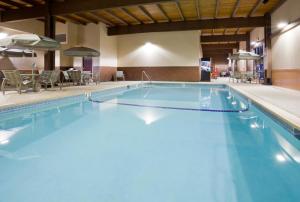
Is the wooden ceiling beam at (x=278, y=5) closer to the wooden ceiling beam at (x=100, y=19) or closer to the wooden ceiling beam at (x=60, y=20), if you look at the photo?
the wooden ceiling beam at (x=100, y=19)

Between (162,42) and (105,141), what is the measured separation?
1239 centimetres

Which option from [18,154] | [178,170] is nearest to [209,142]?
[178,170]

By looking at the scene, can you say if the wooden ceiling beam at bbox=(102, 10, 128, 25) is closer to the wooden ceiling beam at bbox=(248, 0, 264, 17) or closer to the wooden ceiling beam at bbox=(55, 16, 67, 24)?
the wooden ceiling beam at bbox=(55, 16, 67, 24)

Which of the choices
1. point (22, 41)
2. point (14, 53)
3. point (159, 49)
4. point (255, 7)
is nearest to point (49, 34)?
point (14, 53)

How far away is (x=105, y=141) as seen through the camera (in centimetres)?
329

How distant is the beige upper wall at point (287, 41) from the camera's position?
7945 millimetres

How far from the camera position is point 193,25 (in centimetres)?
1310

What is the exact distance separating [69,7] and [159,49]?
659 centimetres

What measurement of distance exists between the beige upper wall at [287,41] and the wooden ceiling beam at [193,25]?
1.31 m

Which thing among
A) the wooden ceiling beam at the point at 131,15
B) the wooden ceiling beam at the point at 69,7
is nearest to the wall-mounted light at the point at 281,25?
the wooden ceiling beam at the point at 69,7

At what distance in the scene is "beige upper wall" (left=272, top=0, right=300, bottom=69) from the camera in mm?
7945

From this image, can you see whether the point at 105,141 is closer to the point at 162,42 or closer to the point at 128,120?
the point at 128,120

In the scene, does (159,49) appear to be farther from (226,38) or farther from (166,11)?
(226,38)

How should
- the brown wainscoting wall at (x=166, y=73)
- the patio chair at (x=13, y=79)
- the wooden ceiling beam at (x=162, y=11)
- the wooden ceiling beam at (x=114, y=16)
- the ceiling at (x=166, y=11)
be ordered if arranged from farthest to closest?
the brown wainscoting wall at (x=166, y=73)
the wooden ceiling beam at (x=114, y=16)
the wooden ceiling beam at (x=162, y=11)
the ceiling at (x=166, y=11)
the patio chair at (x=13, y=79)
